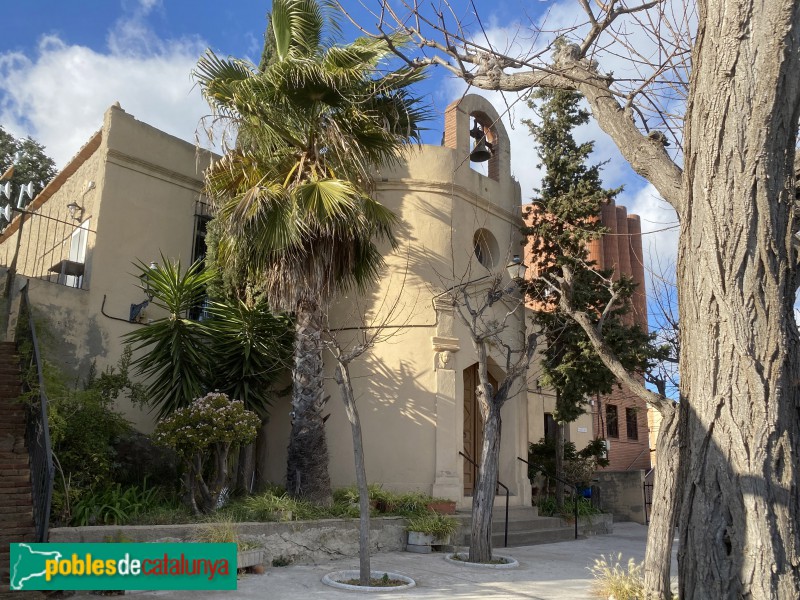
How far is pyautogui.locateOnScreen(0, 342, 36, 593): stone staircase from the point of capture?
23.6ft

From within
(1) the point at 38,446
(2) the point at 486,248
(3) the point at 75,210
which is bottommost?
(1) the point at 38,446

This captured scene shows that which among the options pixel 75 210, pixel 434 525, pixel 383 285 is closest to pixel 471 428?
pixel 383 285

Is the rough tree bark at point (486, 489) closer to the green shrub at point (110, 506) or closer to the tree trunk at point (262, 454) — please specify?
the green shrub at point (110, 506)

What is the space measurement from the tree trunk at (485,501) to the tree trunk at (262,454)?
17.3 ft

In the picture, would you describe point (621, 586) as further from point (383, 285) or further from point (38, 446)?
point (383, 285)

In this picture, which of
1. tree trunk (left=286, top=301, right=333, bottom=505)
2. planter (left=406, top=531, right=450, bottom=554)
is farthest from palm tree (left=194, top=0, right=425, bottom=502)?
planter (left=406, top=531, right=450, bottom=554)

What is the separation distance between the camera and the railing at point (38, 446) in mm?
6879

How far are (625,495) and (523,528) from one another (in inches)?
265

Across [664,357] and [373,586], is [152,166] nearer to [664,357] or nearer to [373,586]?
[373,586]

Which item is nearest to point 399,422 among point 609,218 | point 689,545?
point 689,545

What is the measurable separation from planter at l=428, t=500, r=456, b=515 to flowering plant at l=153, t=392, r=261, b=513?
338cm

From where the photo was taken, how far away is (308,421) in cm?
1068

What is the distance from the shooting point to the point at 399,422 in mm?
12734

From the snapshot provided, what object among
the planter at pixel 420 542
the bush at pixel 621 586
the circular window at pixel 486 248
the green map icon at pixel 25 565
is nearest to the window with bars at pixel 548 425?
the circular window at pixel 486 248
